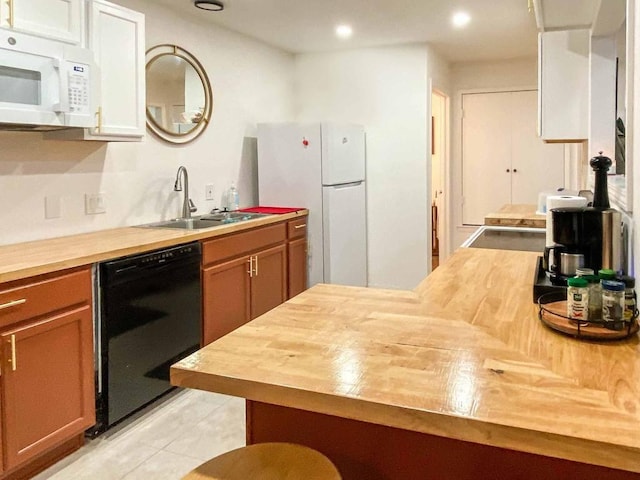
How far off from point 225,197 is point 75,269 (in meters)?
2.13

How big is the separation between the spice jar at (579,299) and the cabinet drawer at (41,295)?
1824 mm

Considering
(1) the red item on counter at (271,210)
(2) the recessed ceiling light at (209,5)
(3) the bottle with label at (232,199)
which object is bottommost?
(1) the red item on counter at (271,210)

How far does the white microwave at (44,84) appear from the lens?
226 centimetres

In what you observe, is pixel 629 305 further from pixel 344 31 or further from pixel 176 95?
pixel 344 31

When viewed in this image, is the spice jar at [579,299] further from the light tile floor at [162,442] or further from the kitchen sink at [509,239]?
the light tile floor at [162,442]

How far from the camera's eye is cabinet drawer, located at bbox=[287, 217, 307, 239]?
4266 mm

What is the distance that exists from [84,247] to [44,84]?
716 millimetres

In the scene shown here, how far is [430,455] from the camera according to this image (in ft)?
3.74

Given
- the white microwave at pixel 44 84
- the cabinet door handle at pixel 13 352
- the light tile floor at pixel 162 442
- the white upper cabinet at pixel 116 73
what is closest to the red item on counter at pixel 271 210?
the white upper cabinet at pixel 116 73

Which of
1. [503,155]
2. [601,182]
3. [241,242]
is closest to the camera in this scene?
[601,182]

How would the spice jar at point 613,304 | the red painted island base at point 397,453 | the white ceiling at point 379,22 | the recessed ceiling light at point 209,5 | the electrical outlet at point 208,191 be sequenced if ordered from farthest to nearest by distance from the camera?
1. the electrical outlet at point 208,191
2. the white ceiling at point 379,22
3. the recessed ceiling light at point 209,5
4. the spice jar at point 613,304
5. the red painted island base at point 397,453

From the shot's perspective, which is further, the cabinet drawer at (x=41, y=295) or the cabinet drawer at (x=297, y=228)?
the cabinet drawer at (x=297, y=228)

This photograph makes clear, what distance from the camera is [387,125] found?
5121 mm

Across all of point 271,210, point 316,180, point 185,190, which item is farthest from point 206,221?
point 316,180
